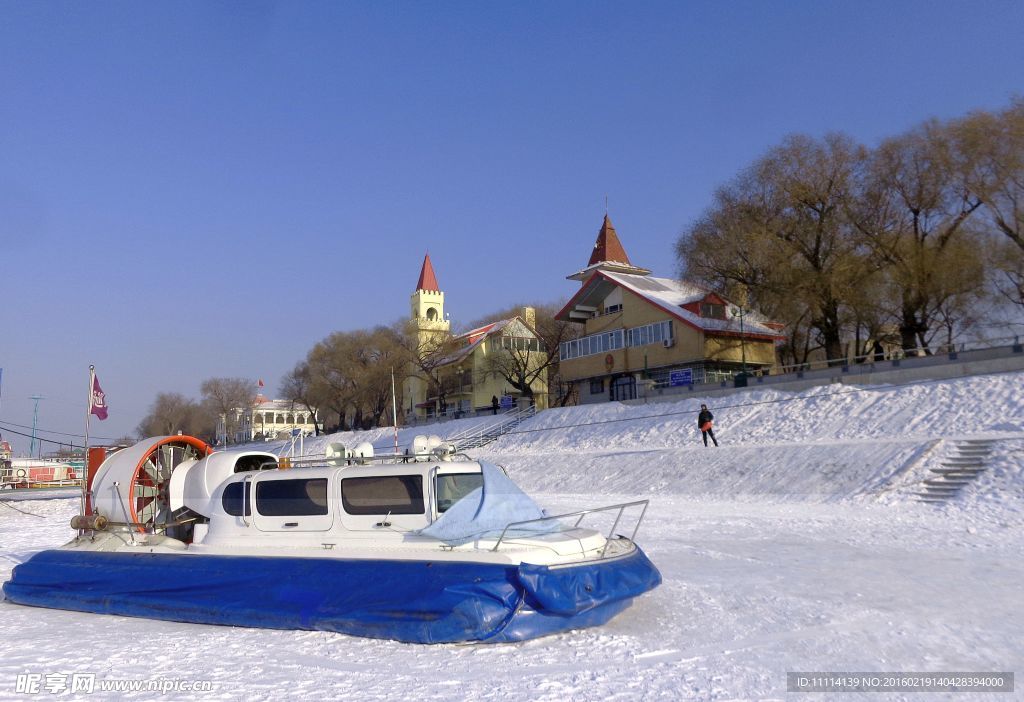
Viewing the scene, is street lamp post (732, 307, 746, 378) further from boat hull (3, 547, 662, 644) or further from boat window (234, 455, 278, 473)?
boat hull (3, 547, 662, 644)

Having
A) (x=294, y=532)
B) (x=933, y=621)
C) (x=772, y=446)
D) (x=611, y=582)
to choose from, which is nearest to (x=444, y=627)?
(x=611, y=582)

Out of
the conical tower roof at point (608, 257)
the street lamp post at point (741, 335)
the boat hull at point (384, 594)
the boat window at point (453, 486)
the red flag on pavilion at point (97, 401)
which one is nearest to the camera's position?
the boat hull at point (384, 594)

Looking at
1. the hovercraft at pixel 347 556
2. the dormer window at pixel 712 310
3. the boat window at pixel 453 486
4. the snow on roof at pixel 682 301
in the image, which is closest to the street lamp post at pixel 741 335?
the snow on roof at pixel 682 301

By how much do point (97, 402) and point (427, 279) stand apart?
2837 inches

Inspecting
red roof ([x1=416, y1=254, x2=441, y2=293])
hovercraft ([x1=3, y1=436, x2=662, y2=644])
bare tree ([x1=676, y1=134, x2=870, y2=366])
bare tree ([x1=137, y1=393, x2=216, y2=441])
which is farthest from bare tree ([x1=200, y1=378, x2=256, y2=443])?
hovercraft ([x1=3, y1=436, x2=662, y2=644])

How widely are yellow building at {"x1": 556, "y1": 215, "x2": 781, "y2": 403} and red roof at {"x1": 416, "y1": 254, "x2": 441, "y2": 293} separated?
43266mm

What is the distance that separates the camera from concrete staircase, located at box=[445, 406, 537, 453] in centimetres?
4174

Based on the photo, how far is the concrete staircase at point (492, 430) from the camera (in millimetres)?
41741

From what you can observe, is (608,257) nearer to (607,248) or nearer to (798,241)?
(607,248)

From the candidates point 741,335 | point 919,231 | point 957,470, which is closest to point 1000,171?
point 919,231

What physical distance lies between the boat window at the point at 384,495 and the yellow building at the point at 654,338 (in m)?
31.5

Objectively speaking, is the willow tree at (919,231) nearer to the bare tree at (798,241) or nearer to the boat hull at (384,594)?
the bare tree at (798,241)

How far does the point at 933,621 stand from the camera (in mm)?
8312

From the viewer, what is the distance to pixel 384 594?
26.8 ft
